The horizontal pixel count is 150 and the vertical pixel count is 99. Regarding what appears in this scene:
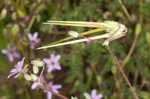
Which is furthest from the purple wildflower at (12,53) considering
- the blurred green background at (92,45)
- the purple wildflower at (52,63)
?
the purple wildflower at (52,63)

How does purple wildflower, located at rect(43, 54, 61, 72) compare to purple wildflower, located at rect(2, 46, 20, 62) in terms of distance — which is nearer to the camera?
purple wildflower, located at rect(43, 54, 61, 72)

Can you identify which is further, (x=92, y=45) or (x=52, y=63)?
(x=92, y=45)

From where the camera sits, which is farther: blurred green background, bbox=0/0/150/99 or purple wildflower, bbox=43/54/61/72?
blurred green background, bbox=0/0/150/99

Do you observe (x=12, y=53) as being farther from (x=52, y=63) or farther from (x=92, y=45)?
(x=92, y=45)

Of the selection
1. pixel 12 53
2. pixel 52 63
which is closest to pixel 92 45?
pixel 52 63

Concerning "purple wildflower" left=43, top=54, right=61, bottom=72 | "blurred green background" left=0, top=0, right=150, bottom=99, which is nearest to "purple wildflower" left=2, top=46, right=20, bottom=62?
"blurred green background" left=0, top=0, right=150, bottom=99

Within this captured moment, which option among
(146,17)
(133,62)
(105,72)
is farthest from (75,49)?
(146,17)

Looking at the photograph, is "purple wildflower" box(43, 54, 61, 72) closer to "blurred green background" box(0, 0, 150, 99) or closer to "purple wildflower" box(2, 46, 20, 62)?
"blurred green background" box(0, 0, 150, 99)

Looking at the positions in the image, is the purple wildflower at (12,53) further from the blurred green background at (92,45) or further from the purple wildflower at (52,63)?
the purple wildflower at (52,63)
